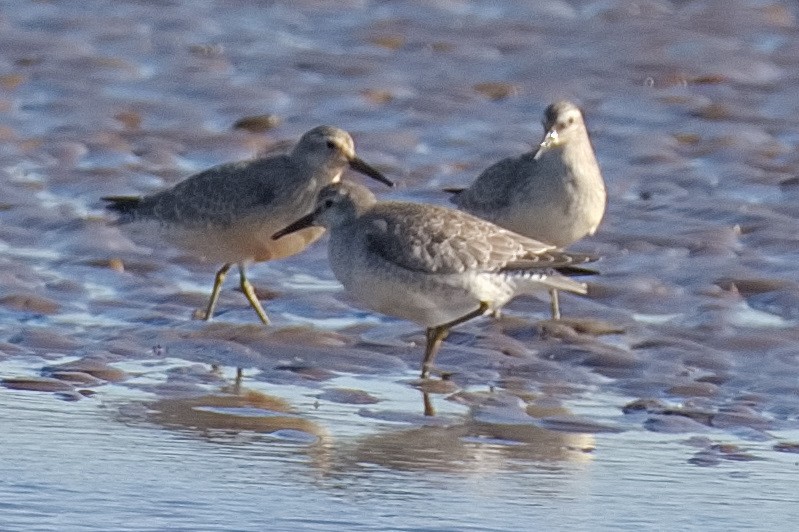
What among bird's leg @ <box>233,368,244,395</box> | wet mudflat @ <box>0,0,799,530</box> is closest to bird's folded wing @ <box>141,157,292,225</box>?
wet mudflat @ <box>0,0,799,530</box>

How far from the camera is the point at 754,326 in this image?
938 centimetres

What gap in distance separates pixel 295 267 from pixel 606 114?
3650 millimetres

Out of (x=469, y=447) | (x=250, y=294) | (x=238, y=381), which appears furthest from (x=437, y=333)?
(x=469, y=447)

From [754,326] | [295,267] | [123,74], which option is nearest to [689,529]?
[754,326]

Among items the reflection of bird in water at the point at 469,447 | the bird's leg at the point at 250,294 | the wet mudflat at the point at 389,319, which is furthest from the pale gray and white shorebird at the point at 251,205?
the reflection of bird in water at the point at 469,447

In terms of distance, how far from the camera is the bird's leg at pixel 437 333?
8.66 metres

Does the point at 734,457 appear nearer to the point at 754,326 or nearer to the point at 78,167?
the point at 754,326

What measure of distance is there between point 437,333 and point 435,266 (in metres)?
0.33

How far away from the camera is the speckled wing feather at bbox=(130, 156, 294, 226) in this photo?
9.63 metres

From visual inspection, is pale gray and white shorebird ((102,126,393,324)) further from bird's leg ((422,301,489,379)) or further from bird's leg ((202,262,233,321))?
bird's leg ((422,301,489,379))

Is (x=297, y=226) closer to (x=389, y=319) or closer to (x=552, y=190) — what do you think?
(x=389, y=319)

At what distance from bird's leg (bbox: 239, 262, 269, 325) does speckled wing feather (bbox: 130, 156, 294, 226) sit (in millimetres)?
274

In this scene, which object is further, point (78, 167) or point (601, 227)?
point (78, 167)

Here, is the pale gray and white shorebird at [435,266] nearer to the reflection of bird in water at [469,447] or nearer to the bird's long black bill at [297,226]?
the bird's long black bill at [297,226]
